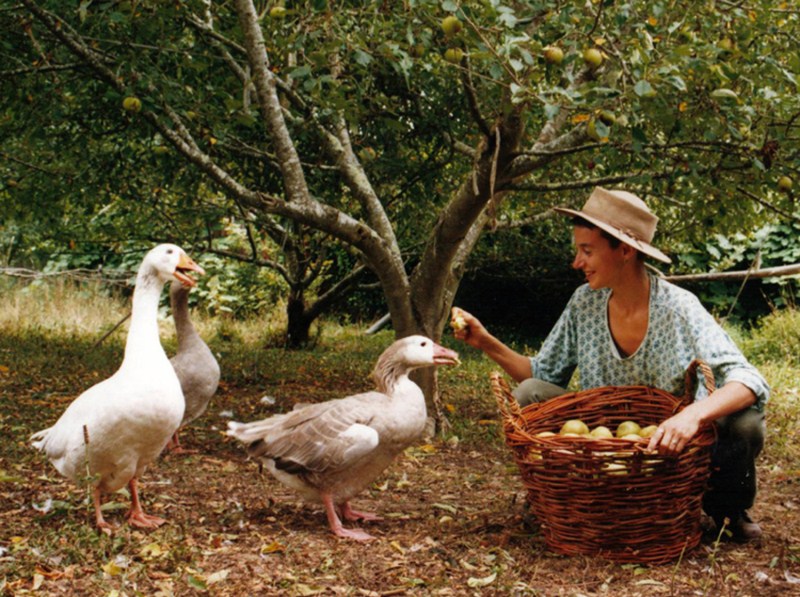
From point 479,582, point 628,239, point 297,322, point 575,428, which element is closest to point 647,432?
point 575,428

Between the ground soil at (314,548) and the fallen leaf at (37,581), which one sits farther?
the ground soil at (314,548)

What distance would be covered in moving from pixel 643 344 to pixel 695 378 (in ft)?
1.05

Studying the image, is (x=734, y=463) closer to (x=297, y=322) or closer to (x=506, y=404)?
(x=506, y=404)

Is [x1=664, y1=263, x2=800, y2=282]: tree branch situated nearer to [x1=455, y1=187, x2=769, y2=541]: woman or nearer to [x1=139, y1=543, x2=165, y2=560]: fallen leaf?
[x1=455, y1=187, x2=769, y2=541]: woman

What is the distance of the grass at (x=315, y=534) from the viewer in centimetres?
353

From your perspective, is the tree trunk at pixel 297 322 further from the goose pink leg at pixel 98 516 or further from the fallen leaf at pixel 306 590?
the fallen leaf at pixel 306 590

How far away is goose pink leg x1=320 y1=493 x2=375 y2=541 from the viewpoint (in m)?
4.12

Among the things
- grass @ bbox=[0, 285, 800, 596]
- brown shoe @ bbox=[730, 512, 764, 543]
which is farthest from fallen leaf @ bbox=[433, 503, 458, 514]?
brown shoe @ bbox=[730, 512, 764, 543]

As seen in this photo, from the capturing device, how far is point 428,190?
8117mm

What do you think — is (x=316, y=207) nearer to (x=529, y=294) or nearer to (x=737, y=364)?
(x=737, y=364)

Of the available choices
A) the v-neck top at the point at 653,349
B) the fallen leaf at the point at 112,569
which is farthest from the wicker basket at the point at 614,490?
the fallen leaf at the point at 112,569

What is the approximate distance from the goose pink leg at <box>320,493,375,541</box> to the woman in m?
1.04

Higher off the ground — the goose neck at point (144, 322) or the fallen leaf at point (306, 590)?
the goose neck at point (144, 322)

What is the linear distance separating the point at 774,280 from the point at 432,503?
30.0ft
